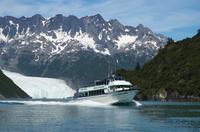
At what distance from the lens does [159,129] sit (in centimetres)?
8425

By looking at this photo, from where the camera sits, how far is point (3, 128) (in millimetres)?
83188

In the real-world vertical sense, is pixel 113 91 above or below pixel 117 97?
above


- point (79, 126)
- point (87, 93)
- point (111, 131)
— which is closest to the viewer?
point (111, 131)

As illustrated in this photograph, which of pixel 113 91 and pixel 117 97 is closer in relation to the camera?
pixel 113 91

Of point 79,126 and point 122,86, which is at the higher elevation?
point 122,86

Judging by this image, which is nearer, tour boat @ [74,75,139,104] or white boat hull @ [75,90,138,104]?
tour boat @ [74,75,139,104]

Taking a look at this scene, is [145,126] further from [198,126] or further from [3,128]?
[3,128]

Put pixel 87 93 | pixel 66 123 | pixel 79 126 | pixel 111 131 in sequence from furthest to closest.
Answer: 1. pixel 87 93
2. pixel 66 123
3. pixel 79 126
4. pixel 111 131

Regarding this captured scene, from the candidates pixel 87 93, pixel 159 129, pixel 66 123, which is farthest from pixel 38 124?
pixel 87 93

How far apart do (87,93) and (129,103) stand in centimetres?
1414

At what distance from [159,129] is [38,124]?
20.4m

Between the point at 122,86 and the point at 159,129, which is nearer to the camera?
the point at 159,129

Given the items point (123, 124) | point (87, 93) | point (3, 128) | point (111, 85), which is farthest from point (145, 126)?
point (87, 93)

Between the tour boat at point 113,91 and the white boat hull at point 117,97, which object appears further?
the white boat hull at point 117,97
